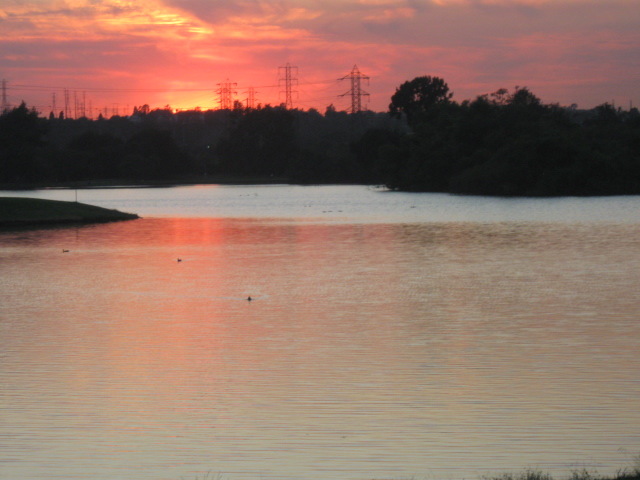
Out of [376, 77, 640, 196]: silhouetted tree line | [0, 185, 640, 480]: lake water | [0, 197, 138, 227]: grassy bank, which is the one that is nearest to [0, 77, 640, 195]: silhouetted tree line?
[376, 77, 640, 196]: silhouetted tree line

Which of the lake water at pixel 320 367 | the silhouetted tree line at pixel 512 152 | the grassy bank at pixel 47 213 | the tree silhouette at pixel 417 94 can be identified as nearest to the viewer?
the lake water at pixel 320 367

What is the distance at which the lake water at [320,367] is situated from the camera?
11.3 m

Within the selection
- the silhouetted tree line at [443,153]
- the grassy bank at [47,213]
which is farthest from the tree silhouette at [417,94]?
the grassy bank at [47,213]

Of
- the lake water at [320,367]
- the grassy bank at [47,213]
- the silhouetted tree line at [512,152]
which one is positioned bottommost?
the lake water at [320,367]

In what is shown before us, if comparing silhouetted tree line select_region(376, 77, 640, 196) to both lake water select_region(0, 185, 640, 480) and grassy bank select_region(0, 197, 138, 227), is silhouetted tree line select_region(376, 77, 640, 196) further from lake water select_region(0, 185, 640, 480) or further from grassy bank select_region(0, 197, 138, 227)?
lake water select_region(0, 185, 640, 480)

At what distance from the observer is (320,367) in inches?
631

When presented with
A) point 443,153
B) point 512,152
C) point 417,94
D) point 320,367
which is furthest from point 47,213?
point 417,94

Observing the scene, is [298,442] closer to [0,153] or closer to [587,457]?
[587,457]

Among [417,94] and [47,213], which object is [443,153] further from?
[47,213]

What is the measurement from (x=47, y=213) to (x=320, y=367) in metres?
51.0

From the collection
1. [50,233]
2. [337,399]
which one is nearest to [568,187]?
[50,233]

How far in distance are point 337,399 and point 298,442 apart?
209 centimetres

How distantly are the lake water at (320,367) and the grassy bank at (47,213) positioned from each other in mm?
28026

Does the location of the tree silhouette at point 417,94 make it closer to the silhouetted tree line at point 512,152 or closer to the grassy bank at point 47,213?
the silhouetted tree line at point 512,152
